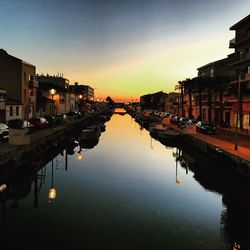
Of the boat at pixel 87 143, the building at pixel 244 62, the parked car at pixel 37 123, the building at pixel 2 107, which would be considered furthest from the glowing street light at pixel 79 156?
the building at pixel 244 62

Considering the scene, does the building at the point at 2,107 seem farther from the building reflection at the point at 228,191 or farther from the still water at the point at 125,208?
the building reflection at the point at 228,191

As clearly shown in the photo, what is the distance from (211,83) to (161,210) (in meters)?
49.7

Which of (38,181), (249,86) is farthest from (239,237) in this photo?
(249,86)

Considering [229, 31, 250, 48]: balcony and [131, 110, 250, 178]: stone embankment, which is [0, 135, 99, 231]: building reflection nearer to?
[131, 110, 250, 178]: stone embankment

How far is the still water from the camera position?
15.0 m

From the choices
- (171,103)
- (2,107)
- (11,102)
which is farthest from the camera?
(171,103)

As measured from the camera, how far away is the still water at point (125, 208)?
15008 millimetres

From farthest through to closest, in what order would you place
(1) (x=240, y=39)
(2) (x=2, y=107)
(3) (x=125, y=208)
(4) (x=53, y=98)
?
(4) (x=53, y=98) < (1) (x=240, y=39) < (2) (x=2, y=107) < (3) (x=125, y=208)

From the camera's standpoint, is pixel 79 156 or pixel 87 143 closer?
pixel 79 156

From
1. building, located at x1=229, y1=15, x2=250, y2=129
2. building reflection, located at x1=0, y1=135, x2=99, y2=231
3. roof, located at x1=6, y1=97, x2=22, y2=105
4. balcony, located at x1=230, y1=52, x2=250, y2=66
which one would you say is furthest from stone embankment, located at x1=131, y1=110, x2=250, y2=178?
roof, located at x1=6, y1=97, x2=22, y2=105

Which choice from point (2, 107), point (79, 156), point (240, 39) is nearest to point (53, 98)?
point (2, 107)

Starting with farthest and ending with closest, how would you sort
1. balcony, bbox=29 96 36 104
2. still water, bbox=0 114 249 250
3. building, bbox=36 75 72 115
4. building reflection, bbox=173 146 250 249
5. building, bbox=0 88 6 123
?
building, bbox=36 75 72 115 < balcony, bbox=29 96 36 104 < building, bbox=0 88 6 123 < building reflection, bbox=173 146 250 249 < still water, bbox=0 114 249 250

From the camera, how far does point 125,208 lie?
19.8 metres

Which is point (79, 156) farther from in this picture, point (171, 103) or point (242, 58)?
point (171, 103)
